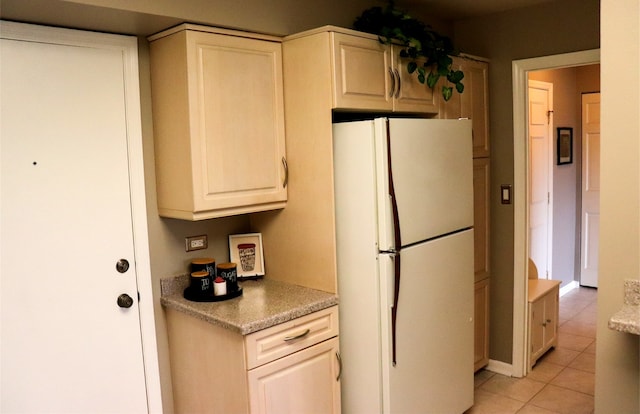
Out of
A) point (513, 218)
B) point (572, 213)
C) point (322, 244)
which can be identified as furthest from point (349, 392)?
point (572, 213)

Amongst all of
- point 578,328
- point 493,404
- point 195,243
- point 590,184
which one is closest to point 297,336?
point 195,243

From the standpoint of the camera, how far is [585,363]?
12.5 ft

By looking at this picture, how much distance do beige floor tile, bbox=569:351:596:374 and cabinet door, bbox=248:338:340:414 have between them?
2.09 m

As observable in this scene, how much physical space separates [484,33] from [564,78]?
2.00m

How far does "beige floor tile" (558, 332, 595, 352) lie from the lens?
13.5 ft

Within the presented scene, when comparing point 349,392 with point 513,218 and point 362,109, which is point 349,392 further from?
point 513,218

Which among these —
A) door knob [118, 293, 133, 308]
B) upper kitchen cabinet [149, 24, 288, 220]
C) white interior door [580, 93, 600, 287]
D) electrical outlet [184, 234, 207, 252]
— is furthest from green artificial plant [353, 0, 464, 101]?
white interior door [580, 93, 600, 287]

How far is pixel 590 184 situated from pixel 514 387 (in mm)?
2764

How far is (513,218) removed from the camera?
3.55 m

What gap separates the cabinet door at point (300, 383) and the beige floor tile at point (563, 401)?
58.6 inches

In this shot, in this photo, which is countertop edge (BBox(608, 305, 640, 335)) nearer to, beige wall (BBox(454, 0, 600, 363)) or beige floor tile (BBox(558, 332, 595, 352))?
beige wall (BBox(454, 0, 600, 363))

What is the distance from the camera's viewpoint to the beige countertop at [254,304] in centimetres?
217

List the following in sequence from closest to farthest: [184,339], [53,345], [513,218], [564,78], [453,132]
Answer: [53,345] < [184,339] < [453,132] < [513,218] < [564,78]

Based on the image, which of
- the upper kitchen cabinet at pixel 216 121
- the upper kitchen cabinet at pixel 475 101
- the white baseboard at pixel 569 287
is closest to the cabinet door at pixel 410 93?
the upper kitchen cabinet at pixel 475 101
